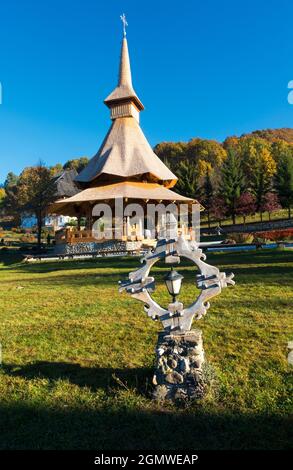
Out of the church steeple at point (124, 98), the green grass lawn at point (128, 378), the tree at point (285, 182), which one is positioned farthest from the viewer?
the tree at point (285, 182)

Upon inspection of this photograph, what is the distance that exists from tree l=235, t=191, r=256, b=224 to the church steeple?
2014 cm

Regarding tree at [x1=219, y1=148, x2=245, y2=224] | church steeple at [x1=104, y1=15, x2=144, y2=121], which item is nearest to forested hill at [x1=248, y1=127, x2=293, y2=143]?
tree at [x1=219, y1=148, x2=245, y2=224]

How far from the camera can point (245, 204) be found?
44312 mm

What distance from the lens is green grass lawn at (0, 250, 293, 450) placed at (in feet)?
10.0

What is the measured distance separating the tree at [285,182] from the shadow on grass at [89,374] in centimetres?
4207

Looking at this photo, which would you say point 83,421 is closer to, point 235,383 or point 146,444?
point 146,444

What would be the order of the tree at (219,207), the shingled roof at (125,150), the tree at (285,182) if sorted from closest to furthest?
the shingled roof at (125,150) < the tree at (285,182) < the tree at (219,207)

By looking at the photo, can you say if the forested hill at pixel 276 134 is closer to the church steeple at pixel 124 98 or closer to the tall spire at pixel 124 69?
the tall spire at pixel 124 69

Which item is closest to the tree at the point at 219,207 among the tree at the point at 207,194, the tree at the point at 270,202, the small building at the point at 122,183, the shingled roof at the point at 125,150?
the tree at the point at 207,194

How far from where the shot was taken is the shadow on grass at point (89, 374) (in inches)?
157

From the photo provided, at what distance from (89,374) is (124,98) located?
27.4 meters

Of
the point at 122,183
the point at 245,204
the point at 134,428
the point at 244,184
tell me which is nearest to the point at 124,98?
the point at 122,183

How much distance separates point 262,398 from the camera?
3545 millimetres

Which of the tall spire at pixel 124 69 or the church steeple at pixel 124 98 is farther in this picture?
the tall spire at pixel 124 69
